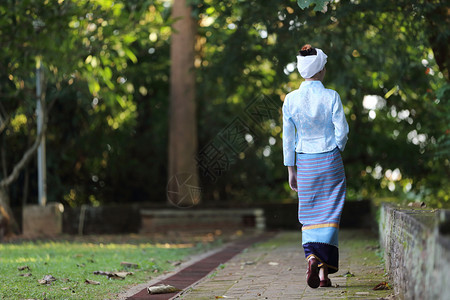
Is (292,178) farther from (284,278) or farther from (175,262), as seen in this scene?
(175,262)

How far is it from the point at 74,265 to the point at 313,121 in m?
3.34

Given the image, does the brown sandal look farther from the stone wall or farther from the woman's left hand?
the stone wall

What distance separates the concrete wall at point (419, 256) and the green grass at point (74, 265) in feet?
7.35

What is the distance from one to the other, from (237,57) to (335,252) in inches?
293

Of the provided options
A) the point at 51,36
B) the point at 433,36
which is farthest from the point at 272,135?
the point at 433,36

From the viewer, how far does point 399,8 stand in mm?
9938

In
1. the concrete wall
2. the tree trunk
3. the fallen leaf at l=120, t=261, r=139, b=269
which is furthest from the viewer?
the tree trunk

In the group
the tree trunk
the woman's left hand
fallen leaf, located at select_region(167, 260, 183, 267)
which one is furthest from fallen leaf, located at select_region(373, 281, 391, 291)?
the tree trunk

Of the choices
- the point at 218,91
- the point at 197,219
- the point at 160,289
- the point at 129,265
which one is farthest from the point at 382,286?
the point at 218,91

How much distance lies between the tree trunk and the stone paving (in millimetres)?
Result: 7000

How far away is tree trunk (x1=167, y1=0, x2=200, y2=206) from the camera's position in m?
15.7

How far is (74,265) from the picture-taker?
754 cm

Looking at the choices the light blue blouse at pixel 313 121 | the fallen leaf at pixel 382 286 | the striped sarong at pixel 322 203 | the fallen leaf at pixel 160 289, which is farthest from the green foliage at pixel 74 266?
the fallen leaf at pixel 382 286

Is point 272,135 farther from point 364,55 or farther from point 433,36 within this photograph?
point 433,36
